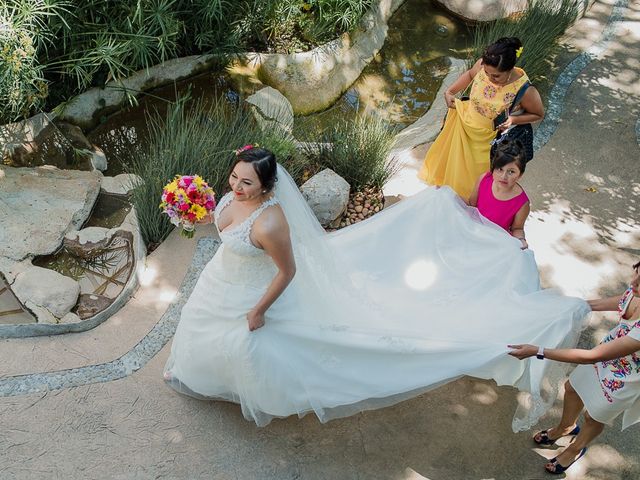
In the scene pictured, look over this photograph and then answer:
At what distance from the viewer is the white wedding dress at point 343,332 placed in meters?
3.35

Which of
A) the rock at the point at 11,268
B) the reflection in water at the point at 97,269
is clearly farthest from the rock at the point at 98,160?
the rock at the point at 11,268

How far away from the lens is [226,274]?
11.0 feet

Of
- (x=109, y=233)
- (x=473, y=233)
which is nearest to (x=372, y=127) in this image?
(x=473, y=233)

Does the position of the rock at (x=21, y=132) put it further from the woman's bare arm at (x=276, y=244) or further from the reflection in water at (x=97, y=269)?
the woman's bare arm at (x=276, y=244)

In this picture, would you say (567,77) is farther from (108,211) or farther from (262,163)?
(262,163)

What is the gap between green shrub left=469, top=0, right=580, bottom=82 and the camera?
667 cm

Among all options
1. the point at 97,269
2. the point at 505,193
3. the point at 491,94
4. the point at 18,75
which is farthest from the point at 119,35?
the point at 505,193

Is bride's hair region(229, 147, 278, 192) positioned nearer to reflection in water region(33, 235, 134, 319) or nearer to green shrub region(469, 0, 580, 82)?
reflection in water region(33, 235, 134, 319)

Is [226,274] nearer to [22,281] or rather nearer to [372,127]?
[22,281]

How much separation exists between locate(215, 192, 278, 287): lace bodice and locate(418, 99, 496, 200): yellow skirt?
194 cm

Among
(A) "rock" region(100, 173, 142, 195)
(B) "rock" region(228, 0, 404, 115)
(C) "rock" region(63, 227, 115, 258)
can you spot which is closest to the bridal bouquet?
(C) "rock" region(63, 227, 115, 258)

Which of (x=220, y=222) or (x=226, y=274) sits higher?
(x=220, y=222)

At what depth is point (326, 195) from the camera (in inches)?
195

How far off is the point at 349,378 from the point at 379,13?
5.47 m
